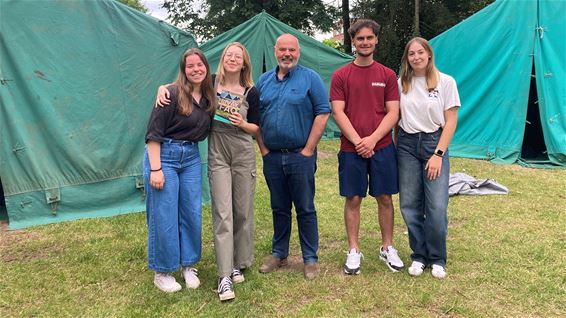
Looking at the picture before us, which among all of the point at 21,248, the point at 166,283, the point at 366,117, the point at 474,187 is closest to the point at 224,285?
the point at 166,283

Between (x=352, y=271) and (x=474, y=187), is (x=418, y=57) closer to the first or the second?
(x=352, y=271)

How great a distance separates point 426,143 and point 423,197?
1.35 ft

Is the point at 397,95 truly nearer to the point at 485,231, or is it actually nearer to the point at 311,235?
the point at 311,235

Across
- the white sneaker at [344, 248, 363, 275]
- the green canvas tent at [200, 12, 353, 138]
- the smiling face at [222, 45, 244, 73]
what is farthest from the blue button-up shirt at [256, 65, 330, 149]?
the green canvas tent at [200, 12, 353, 138]

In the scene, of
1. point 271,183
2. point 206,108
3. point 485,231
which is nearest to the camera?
point 206,108

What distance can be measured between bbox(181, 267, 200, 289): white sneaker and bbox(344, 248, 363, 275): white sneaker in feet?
3.56

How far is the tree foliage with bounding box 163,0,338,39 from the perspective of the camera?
17.3 metres

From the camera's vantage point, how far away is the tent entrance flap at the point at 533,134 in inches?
302

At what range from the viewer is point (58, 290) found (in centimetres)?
308

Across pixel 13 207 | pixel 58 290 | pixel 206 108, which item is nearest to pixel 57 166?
pixel 13 207

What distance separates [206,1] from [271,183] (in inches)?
670

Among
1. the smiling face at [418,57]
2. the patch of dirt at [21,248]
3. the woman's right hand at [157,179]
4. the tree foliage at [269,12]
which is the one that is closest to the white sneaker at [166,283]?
the woman's right hand at [157,179]

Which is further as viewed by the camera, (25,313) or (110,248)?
(110,248)

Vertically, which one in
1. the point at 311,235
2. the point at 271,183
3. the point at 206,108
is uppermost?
the point at 206,108
